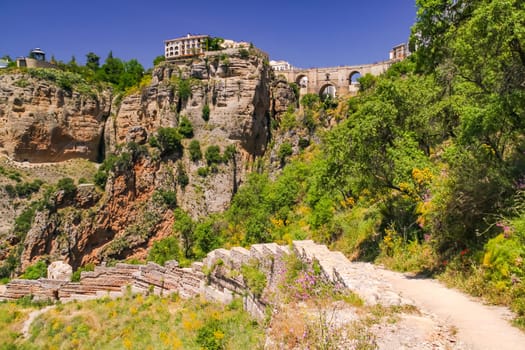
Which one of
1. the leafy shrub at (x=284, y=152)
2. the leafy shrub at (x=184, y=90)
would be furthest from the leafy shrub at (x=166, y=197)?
the leafy shrub at (x=284, y=152)

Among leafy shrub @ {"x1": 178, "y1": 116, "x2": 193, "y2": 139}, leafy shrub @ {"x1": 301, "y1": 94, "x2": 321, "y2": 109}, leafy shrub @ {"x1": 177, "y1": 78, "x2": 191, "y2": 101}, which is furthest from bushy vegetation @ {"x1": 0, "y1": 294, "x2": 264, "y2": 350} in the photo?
leafy shrub @ {"x1": 301, "y1": 94, "x2": 321, "y2": 109}

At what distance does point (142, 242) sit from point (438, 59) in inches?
1220

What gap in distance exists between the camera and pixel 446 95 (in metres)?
10.9

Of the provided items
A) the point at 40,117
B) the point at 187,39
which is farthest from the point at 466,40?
the point at 187,39

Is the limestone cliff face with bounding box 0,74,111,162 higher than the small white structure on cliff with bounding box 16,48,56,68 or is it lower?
lower

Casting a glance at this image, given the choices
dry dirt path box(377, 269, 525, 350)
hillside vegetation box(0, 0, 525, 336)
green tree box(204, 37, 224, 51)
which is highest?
green tree box(204, 37, 224, 51)

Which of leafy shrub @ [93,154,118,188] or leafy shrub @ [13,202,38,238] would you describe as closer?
leafy shrub @ [13,202,38,238]

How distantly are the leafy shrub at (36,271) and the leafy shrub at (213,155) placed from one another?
16.7 meters

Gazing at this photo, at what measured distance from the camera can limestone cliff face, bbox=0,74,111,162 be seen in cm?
3903

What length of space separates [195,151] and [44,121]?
643 inches

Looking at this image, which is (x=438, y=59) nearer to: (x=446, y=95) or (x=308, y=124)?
(x=446, y=95)

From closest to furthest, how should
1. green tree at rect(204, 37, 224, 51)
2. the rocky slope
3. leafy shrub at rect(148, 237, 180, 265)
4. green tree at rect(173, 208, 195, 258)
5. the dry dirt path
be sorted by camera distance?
the dry dirt path
leafy shrub at rect(148, 237, 180, 265)
green tree at rect(173, 208, 195, 258)
the rocky slope
green tree at rect(204, 37, 224, 51)

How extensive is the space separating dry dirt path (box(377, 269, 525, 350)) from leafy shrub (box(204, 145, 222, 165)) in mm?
31627

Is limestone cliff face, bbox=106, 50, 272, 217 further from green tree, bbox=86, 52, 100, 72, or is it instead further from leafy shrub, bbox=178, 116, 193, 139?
green tree, bbox=86, 52, 100, 72
